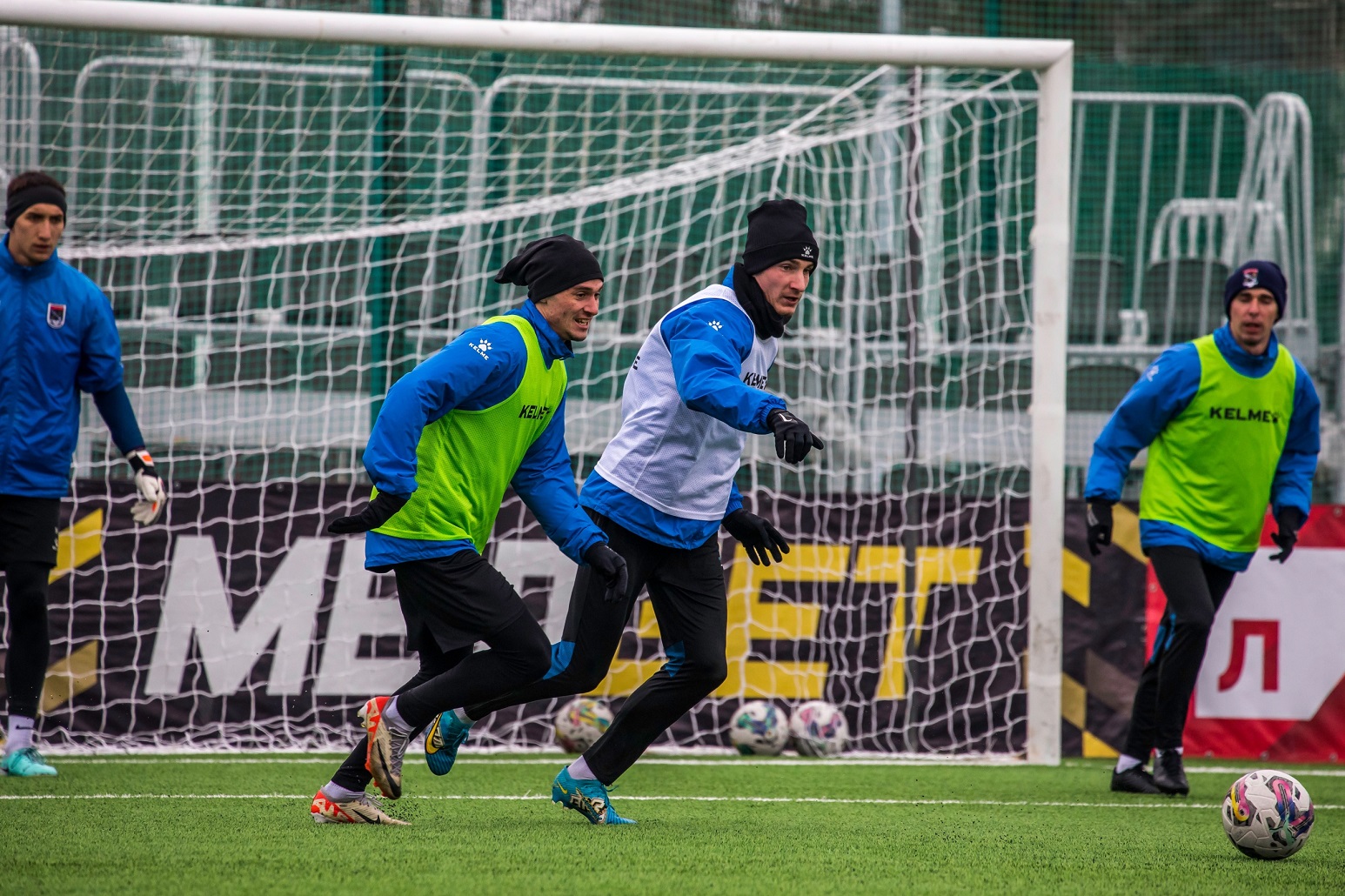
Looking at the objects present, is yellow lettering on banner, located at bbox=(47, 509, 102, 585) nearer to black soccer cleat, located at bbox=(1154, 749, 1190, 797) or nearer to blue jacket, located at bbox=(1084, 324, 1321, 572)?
blue jacket, located at bbox=(1084, 324, 1321, 572)

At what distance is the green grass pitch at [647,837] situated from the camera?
3.36 metres

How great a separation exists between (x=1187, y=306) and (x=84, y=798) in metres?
7.02

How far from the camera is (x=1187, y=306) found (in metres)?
8.89

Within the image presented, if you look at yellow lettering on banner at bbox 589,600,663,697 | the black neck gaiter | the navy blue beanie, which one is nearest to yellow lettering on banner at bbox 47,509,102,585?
yellow lettering on banner at bbox 589,600,663,697

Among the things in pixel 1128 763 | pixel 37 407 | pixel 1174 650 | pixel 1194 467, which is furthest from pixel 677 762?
pixel 37 407

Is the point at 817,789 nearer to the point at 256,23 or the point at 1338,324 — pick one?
the point at 256,23

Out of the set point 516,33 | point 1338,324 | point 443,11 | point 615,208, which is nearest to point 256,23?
point 516,33

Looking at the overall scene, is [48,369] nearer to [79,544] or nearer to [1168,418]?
[79,544]

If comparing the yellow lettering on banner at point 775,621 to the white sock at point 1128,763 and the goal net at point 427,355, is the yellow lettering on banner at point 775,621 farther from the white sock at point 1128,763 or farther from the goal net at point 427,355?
the white sock at point 1128,763

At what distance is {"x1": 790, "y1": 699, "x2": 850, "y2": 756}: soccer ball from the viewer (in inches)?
263

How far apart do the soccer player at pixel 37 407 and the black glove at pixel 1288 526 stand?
15.2 ft

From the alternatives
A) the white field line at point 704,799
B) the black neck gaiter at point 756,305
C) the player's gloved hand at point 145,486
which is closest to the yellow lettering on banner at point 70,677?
the player's gloved hand at point 145,486

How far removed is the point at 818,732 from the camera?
668cm

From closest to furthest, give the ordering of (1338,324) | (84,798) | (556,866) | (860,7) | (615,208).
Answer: (556,866), (84,798), (615,208), (1338,324), (860,7)
